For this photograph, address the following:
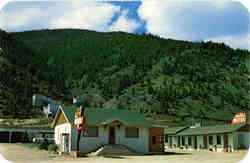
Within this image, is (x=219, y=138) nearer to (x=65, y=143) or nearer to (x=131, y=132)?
(x=131, y=132)

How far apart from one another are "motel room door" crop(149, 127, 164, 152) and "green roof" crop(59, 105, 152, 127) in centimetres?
123

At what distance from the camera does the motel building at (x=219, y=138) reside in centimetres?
3312

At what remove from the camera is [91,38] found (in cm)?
13950

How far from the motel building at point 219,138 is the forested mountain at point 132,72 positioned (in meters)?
36.8

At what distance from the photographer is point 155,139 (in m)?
30.9

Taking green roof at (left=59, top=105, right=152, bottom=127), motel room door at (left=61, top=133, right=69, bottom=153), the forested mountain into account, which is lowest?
motel room door at (left=61, top=133, right=69, bottom=153)

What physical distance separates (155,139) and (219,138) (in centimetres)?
889

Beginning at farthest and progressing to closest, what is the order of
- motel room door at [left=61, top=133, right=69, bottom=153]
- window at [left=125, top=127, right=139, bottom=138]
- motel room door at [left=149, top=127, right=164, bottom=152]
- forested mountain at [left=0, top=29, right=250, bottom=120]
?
forested mountain at [left=0, top=29, right=250, bottom=120] → motel room door at [left=149, top=127, right=164, bottom=152] → window at [left=125, top=127, right=139, bottom=138] → motel room door at [left=61, top=133, right=69, bottom=153]

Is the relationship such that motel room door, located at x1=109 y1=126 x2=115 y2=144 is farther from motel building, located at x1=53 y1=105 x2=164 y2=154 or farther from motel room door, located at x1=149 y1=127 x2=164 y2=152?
motel room door, located at x1=149 y1=127 x2=164 y2=152

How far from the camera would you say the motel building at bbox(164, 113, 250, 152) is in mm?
33125

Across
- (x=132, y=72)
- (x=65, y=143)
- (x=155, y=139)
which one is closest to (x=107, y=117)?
(x=65, y=143)

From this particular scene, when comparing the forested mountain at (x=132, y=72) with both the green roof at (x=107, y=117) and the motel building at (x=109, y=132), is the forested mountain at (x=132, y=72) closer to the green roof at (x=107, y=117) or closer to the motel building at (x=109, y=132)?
the green roof at (x=107, y=117)

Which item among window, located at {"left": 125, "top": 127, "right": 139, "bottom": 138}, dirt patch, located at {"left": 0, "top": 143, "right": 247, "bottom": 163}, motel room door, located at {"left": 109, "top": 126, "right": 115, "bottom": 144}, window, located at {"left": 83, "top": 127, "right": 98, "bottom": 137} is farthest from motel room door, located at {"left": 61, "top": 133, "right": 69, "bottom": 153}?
window, located at {"left": 125, "top": 127, "right": 139, "bottom": 138}

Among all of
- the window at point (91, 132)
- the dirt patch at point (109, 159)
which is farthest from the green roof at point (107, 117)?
the dirt patch at point (109, 159)
